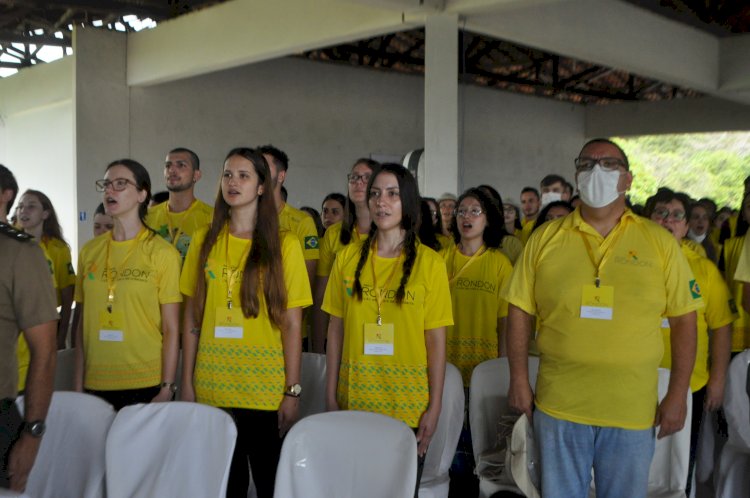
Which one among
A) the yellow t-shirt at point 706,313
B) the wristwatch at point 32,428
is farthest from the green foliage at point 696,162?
the wristwatch at point 32,428

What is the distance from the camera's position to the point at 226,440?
223 centimetres

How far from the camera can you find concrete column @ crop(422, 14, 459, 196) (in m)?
6.88

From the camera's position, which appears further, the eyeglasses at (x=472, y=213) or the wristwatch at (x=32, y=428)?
the eyeglasses at (x=472, y=213)

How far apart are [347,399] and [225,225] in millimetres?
815

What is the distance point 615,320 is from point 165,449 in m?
1.49

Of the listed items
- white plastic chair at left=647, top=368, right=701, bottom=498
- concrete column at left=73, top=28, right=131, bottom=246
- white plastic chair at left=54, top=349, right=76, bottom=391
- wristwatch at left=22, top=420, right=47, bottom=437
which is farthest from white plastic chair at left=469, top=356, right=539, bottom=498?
concrete column at left=73, top=28, right=131, bottom=246

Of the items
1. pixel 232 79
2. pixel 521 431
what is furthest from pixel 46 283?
pixel 232 79

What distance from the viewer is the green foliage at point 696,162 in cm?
1688

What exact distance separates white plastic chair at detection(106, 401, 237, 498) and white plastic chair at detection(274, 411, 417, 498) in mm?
248

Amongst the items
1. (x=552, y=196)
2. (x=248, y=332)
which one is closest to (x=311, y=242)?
(x=248, y=332)

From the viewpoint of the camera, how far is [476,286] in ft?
12.0

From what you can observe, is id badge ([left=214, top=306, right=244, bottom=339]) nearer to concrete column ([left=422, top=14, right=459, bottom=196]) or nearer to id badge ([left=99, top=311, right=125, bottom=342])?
id badge ([left=99, top=311, right=125, bottom=342])

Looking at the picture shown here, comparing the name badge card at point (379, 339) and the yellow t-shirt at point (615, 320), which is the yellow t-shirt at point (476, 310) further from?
the yellow t-shirt at point (615, 320)

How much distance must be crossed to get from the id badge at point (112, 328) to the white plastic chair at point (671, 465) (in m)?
2.10
